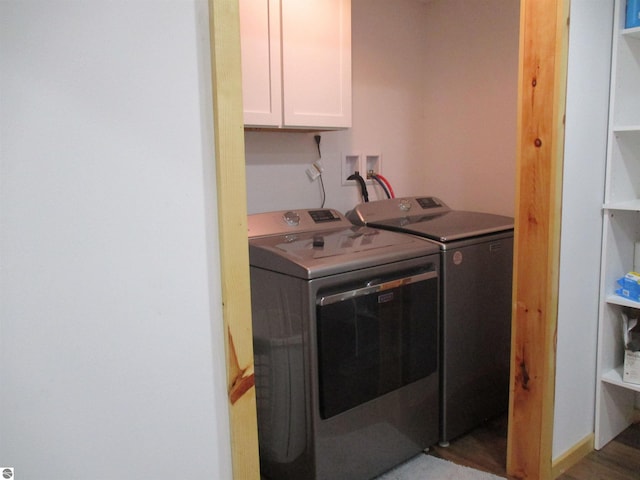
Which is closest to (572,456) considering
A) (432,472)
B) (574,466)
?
(574,466)

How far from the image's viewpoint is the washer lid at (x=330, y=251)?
1.70 m

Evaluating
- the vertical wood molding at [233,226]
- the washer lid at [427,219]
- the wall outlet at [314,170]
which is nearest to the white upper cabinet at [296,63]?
the wall outlet at [314,170]

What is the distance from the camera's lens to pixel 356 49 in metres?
2.67

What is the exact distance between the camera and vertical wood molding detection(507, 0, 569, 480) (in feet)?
5.59

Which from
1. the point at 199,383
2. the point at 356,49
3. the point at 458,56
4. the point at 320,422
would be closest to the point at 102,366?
the point at 199,383

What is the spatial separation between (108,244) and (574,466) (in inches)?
79.5

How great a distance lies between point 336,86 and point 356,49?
543mm

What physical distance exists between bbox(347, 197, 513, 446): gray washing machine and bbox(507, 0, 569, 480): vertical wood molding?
0.28 metres

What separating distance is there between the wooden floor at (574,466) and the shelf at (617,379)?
11.0 inches

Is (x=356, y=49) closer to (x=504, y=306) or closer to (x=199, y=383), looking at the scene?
(x=504, y=306)

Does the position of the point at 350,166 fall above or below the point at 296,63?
below

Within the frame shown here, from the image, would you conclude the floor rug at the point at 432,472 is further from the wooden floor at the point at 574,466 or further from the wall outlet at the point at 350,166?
the wall outlet at the point at 350,166

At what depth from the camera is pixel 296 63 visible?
210cm

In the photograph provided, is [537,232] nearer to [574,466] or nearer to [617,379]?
[617,379]
